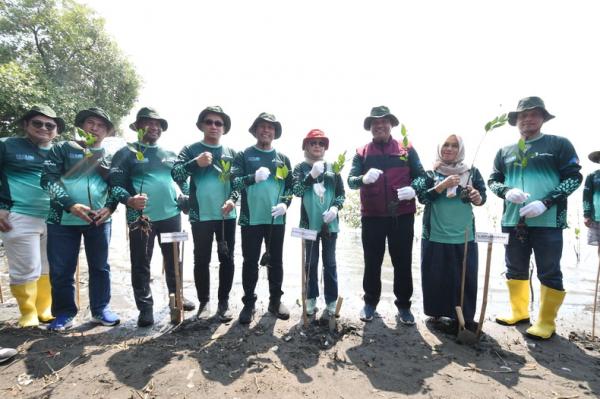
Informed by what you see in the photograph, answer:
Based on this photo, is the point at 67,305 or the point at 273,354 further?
the point at 67,305

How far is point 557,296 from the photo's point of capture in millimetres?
3705

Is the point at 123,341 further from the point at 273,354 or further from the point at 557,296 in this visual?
the point at 557,296

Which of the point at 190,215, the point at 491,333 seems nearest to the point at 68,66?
the point at 190,215

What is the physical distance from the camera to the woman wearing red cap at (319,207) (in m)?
4.14

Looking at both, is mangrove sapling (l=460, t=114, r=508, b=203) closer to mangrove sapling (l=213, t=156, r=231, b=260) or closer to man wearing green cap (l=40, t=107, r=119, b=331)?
mangrove sapling (l=213, t=156, r=231, b=260)

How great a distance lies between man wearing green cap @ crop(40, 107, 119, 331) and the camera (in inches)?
147

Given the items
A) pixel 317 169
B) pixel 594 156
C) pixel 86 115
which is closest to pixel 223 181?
pixel 317 169

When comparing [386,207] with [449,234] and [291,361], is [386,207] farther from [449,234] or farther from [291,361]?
[291,361]

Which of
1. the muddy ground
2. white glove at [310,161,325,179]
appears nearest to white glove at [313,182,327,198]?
white glove at [310,161,325,179]

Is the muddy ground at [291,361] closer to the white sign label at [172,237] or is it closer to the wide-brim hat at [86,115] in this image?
the white sign label at [172,237]

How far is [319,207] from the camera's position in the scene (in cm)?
420

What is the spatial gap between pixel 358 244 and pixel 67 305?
1008 centimetres

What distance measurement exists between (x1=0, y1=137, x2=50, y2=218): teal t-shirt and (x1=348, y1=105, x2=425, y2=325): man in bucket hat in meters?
4.23

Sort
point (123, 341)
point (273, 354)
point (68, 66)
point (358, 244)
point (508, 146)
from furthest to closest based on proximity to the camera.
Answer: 1. point (68, 66)
2. point (358, 244)
3. point (508, 146)
4. point (123, 341)
5. point (273, 354)
